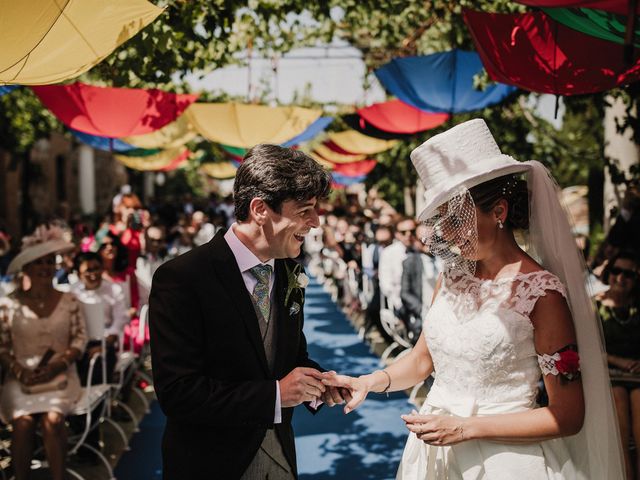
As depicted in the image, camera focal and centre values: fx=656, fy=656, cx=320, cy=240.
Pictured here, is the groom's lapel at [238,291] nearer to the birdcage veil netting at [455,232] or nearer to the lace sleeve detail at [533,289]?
the birdcage veil netting at [455,232]

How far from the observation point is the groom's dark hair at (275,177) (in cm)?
219

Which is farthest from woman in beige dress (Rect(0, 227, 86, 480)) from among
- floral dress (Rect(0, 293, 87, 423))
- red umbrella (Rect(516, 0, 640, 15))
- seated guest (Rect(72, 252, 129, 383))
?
red umbrella (Rect(516, 0, 640, 15))

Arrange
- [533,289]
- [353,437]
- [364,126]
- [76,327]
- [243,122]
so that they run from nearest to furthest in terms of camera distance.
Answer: [533,289] < [76,327] < [353,437] < [243,122] < [364,126]

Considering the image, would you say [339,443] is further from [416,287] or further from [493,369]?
[493,369]

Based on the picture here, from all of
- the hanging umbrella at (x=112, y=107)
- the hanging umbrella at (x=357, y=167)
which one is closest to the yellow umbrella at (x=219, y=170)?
the hanging umbrella at (x=357, y=167)

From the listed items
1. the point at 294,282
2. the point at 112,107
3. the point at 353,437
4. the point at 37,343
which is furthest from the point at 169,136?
the point at 294,282

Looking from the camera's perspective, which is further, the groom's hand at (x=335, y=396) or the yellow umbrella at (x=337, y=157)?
the yellow umbrella at (x=337, y=157)

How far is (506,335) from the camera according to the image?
2.27 metres

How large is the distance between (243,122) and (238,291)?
4667 mm

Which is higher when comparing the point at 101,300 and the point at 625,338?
the point at 101,300

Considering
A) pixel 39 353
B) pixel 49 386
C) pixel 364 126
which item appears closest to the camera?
pixel 49 386

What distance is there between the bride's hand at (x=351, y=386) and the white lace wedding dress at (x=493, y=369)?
0.28 meters

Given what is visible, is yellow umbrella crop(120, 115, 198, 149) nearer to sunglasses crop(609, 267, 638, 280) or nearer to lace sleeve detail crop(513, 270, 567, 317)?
sunglasses crop(609, 267, 638, 280)

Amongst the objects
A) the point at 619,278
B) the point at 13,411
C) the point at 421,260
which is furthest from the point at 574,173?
the point at 13,411
